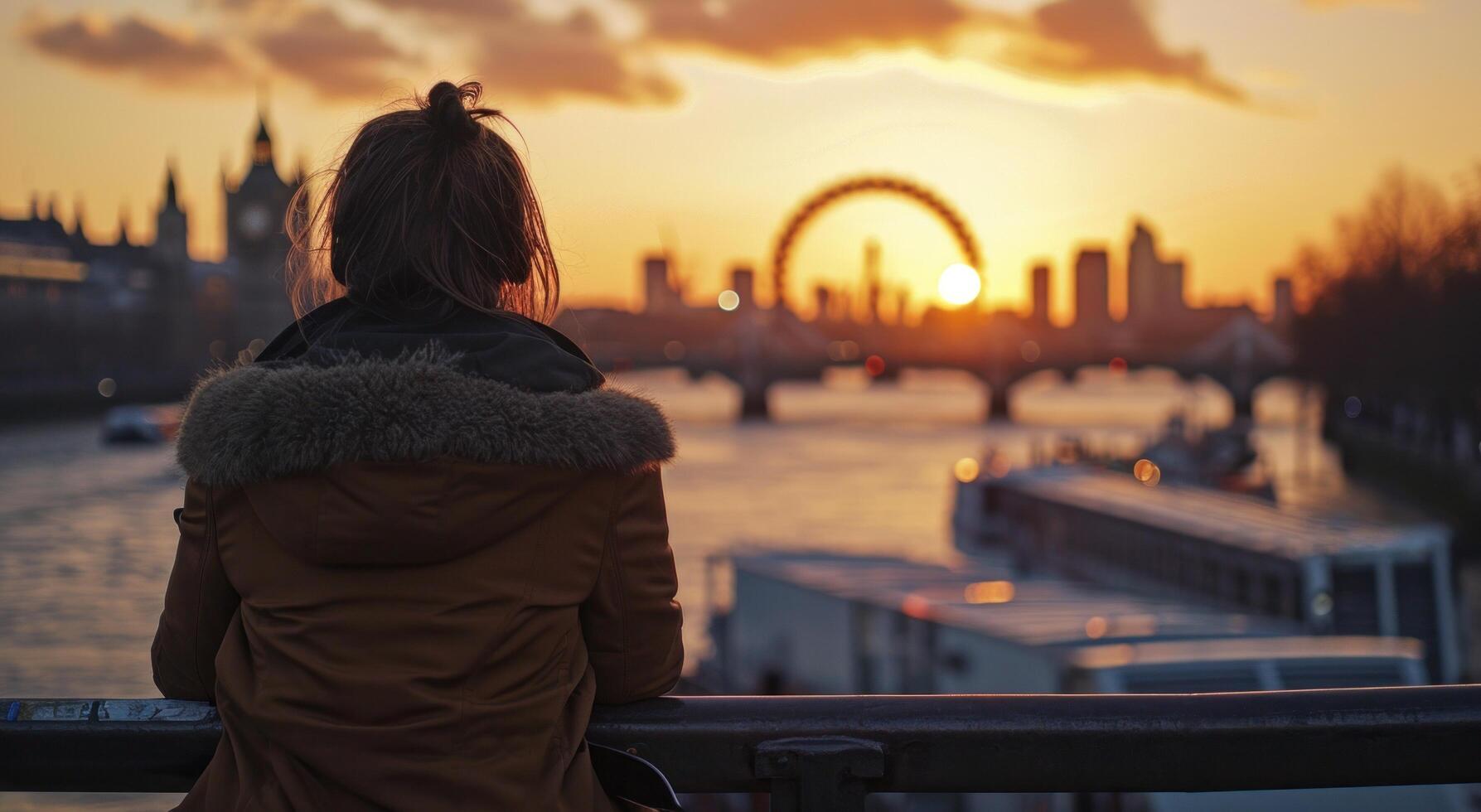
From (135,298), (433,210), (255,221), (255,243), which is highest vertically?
(255,221)

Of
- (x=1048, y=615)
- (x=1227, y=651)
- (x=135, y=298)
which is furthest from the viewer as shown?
(x=135, y=298)

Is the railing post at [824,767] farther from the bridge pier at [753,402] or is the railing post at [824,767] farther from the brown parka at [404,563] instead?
the bridge pier at [753,402]

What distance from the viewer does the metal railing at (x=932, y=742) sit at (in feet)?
5.45

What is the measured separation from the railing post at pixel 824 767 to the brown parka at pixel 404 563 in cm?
22

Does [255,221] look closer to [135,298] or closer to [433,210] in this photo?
[135,298]

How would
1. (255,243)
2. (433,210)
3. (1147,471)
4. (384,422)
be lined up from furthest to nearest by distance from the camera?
(255,243), (1147,471), (433,210), (384,422)

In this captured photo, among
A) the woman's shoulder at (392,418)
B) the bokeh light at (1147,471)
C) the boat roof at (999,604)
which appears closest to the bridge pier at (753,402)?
the bokeh light at (1147,471)

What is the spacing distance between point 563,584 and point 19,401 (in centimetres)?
6132

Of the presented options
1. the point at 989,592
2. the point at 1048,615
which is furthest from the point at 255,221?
the point at 1048,615

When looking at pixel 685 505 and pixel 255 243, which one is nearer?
pixel 685 505

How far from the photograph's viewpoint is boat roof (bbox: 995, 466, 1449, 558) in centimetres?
1270

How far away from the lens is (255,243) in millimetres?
94750

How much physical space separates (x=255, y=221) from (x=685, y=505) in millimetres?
69847

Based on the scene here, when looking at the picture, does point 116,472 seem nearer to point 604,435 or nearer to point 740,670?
point 740,670
